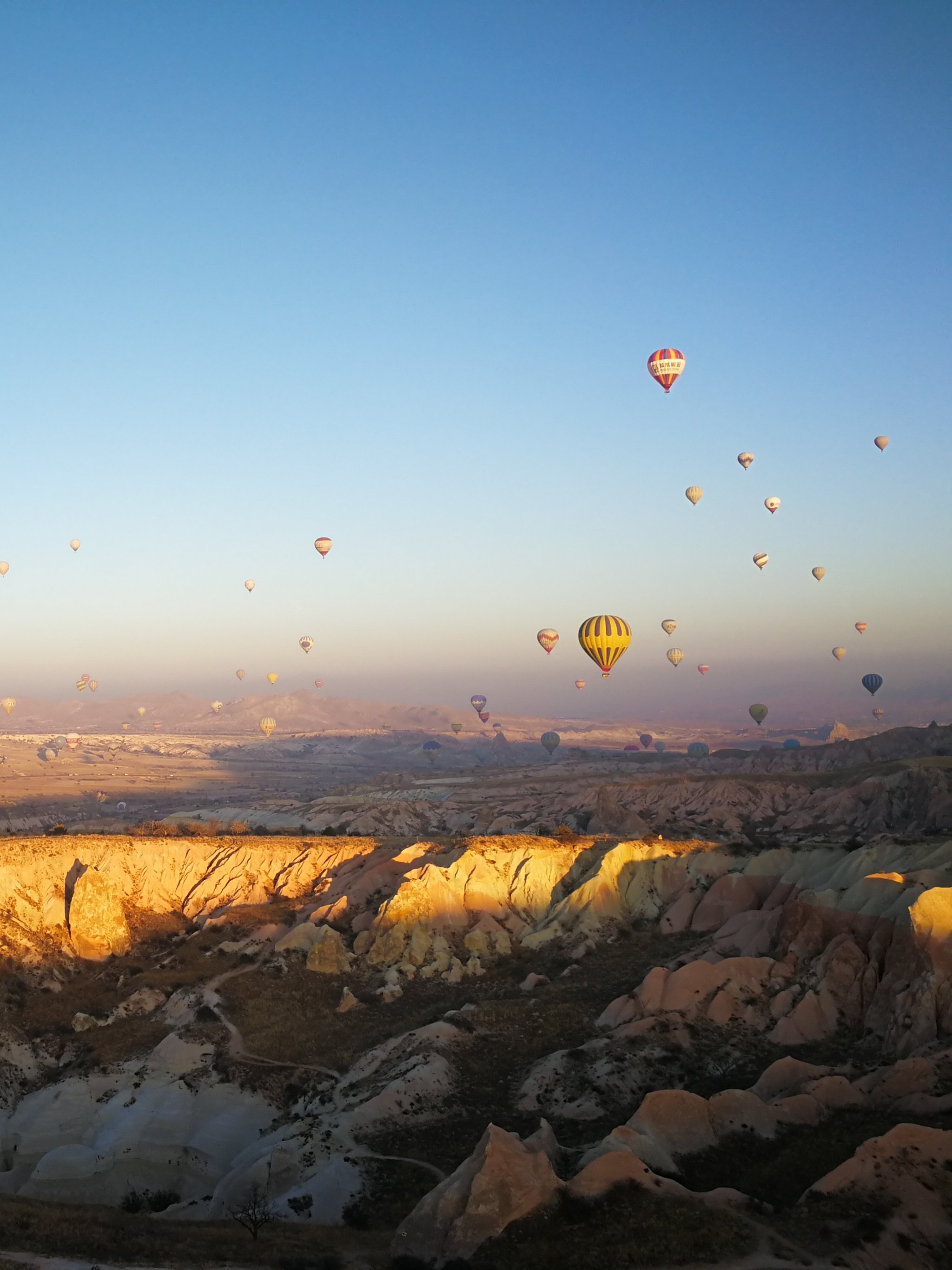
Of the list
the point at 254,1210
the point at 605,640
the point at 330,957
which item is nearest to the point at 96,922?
the point at 330,957

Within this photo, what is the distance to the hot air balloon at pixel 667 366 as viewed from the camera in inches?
→ 2906

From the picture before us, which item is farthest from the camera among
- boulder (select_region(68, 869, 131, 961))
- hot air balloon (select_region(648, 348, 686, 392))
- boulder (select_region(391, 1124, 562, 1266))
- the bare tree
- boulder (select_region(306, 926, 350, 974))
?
hot air balloon (select_region(648, 348, 686, 392))

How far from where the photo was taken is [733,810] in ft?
293

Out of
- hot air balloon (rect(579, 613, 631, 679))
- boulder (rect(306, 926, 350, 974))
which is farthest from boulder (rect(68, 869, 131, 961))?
hot air balloon (rect(579, 613, 631, 679))

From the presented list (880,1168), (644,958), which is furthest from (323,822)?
(880,1168)

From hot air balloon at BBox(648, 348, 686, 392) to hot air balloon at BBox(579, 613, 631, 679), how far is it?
21.2 meters

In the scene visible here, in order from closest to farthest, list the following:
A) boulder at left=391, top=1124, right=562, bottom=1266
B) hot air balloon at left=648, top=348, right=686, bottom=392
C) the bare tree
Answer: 1. boulder at left=391, top=1124, right=562, bottom=1266
2. the bare tree
3. hot air balloon at left=648, top=348, right=686, bottom=392

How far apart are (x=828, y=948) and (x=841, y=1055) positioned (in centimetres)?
538

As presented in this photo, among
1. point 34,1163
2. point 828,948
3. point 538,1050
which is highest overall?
point 828,948

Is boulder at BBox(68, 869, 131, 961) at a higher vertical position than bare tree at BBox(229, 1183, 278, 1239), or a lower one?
higher

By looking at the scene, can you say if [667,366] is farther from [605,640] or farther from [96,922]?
[96,922]

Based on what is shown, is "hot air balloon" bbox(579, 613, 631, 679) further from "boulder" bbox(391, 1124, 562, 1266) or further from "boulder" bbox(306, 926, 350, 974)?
"boulder" bbox(391, 1124, 562, 1266)

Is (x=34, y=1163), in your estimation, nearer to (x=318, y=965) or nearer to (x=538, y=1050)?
(x=318, y=965)

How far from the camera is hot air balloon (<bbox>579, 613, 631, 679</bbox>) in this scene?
82.3 m
